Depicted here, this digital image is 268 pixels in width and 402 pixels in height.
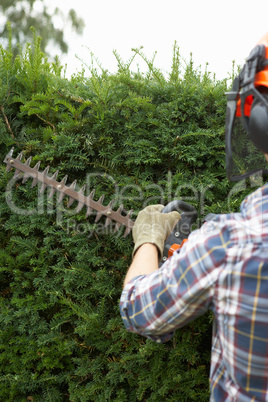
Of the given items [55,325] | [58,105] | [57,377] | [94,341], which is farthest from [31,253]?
[58,105]

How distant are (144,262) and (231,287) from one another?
19.4 inches

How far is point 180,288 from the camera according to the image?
1.13 meters

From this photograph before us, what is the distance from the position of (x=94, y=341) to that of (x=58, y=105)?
1.98 meters

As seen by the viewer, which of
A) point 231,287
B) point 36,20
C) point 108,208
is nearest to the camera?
point 231,287

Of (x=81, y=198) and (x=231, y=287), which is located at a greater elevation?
(x=81, y=198)

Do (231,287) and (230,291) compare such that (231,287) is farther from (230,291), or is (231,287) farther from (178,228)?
(178,228)

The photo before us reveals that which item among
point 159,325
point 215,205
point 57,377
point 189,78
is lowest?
point 57,377

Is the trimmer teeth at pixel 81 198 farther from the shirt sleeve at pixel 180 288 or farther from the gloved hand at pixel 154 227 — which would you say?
the shirt sleeve at pixel 180 288

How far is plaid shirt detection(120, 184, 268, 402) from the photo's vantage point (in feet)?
3.41

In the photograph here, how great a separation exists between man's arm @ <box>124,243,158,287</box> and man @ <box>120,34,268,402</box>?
0.07 metres

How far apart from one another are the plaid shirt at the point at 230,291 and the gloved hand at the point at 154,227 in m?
0.41

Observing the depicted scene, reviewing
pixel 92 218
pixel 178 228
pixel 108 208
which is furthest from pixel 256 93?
pixel 92 218

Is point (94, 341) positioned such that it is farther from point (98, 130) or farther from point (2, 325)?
point (98, 130)

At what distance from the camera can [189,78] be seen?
2.56m
